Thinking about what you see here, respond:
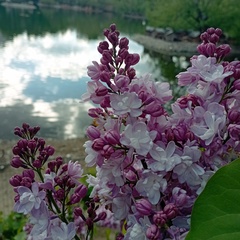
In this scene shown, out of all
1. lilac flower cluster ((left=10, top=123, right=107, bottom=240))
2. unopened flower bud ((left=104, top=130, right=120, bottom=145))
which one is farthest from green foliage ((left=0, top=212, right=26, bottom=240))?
unopened flower bud ((left=104, top=130, right=120, bottom=145))

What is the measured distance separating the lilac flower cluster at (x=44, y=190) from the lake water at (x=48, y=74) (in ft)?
3.81

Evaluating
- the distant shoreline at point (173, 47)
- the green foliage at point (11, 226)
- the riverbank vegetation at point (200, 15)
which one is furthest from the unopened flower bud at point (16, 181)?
the riverbank vegetation at point (200, 15)

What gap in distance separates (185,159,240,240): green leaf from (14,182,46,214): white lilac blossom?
0.21 meters

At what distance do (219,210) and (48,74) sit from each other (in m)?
18.1

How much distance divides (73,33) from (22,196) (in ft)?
119

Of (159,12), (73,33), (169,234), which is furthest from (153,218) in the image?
(73,33)

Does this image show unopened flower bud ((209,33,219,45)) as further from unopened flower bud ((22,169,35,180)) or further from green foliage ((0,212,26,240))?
green foliage ((0,212,26,240))

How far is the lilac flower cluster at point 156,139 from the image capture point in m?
A: 0.59

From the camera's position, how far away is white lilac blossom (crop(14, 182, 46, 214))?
0.60 m

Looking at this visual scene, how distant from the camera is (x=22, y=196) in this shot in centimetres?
60

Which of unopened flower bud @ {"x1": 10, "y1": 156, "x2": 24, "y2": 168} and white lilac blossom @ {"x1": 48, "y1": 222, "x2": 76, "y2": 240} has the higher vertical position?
unopened flower bud @ {"x1": 10, "y1": 156, "x2": 24, "y2": 168}

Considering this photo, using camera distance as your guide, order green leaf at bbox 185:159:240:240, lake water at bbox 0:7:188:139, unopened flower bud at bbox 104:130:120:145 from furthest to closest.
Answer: lake water at bbox 0:7:188:139, unopened flower bud at bbox 104:130:120:145, green leaf at bbox 185:159:240:240

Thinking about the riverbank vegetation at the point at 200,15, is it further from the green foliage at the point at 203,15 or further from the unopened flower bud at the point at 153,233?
the unopened flower bud at the point at 153,233

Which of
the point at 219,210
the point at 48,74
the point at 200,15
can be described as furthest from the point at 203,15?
the point at 219,210
